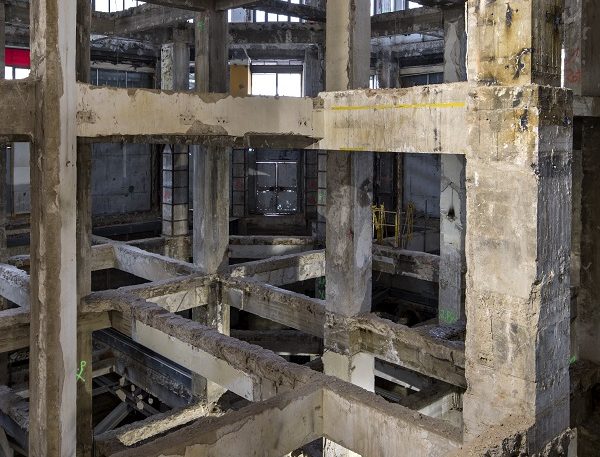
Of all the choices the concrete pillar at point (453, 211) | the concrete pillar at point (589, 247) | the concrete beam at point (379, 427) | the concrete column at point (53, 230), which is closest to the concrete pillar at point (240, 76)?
the concrete pillar at point (453, 211)

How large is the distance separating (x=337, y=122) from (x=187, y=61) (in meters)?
9.21

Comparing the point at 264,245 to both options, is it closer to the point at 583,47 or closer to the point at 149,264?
the point at 149,264

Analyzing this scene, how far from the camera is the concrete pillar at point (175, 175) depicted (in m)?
14.8

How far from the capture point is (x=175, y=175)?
611 inches

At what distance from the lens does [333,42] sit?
775 cm

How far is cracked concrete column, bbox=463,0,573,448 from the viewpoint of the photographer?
411 centimetres

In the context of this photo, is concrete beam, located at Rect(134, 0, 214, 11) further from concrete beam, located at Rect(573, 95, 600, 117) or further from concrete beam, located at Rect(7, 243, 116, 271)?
concrete beam, located at Rect(573, 95, 600, 117)

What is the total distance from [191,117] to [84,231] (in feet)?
11.1

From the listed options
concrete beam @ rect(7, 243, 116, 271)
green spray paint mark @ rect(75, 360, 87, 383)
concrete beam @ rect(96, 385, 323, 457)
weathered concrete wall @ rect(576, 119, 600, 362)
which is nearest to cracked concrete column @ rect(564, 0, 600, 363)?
weathered concrete wall @ rect(576, 119, 600, 362)

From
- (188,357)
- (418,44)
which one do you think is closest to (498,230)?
(188,357)

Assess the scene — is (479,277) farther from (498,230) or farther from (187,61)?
(187,61)

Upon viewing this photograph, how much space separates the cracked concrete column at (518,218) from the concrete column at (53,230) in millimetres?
3260

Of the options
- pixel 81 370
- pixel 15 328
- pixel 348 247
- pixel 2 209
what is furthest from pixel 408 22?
pixel 15 328

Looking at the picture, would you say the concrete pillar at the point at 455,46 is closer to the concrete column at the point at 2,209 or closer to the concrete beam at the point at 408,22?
the concrete beam at the point at 408,22
